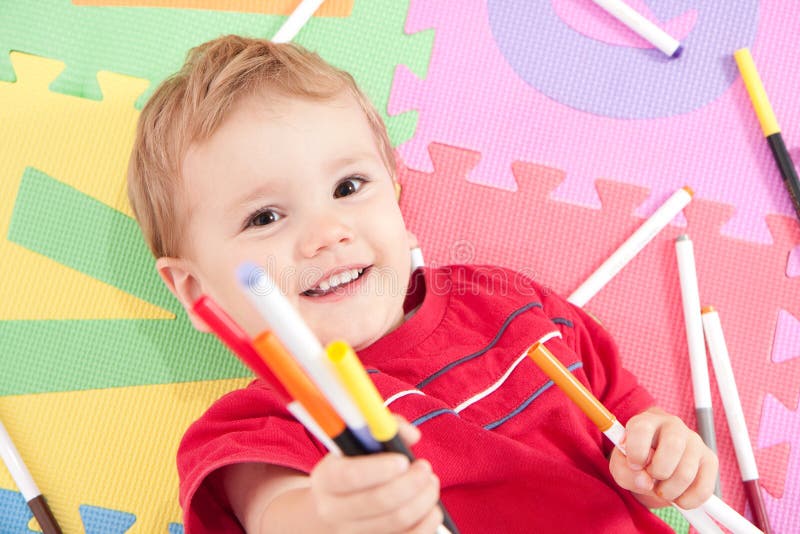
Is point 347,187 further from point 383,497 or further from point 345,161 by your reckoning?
point 383,497

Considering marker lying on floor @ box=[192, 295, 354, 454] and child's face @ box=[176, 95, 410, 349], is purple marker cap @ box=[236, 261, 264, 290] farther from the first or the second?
child's face @ box=[176, 95, 410, 349]

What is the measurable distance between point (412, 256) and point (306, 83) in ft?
0.73

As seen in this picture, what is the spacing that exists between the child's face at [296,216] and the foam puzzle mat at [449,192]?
0.23 m

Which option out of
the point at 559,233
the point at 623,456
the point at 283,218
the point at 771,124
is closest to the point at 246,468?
the point at 283,218

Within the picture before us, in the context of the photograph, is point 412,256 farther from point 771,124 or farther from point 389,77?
point 771,124

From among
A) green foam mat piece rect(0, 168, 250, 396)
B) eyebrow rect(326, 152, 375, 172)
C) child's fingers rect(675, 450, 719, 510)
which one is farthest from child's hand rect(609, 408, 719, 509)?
green foam mat piece rect(0, 168, 250, 396)

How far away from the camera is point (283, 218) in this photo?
57 cm

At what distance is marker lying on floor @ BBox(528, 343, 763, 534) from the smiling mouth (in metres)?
0.18

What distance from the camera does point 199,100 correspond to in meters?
0.60

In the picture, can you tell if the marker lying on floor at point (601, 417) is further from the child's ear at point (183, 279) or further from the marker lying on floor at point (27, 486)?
the marker lying on floor at point (27, 486)

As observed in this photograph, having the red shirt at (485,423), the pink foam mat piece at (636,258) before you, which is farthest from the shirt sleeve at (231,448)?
the pink foam mat piece at (636,258)

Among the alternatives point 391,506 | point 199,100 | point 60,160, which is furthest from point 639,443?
point 60,160

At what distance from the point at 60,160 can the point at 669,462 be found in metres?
0.74

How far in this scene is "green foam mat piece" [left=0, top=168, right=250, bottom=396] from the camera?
78 cm
